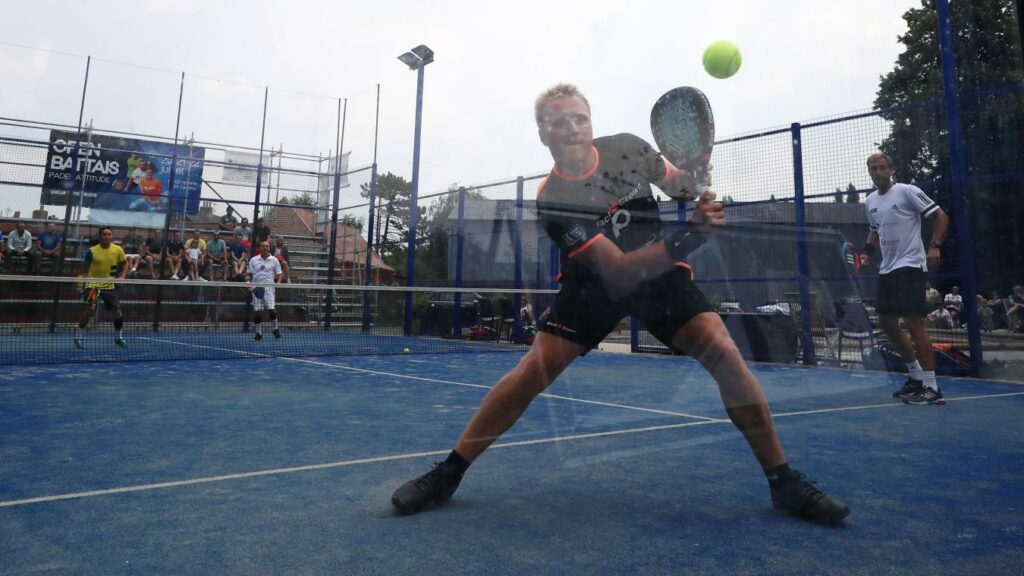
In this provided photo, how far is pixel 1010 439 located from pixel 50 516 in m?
4.65

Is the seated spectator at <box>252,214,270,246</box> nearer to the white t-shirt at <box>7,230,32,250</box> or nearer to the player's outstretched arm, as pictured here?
the white t-shirt at <box>7,230,32,250</box>

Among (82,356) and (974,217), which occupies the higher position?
(974,217)

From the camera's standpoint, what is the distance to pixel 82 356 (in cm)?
870

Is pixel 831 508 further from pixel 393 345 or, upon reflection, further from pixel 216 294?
pixel 216 294

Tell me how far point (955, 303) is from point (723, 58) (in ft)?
19.7

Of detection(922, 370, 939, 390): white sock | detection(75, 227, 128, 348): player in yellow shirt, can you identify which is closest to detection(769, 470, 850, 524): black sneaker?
detection(922, 370, 939, 390): white sock

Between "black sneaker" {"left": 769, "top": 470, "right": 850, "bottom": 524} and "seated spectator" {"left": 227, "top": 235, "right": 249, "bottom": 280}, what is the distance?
52.2 feet

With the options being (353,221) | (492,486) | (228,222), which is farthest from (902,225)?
(228,222)

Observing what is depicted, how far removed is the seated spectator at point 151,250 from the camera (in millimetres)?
16094

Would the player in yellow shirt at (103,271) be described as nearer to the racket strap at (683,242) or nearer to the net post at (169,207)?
the net post at (169,207)

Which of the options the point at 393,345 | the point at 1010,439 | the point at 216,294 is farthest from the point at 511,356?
the point at 216,294

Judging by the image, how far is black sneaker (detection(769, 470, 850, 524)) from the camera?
2303mm

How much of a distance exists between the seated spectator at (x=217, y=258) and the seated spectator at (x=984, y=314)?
48.5ft

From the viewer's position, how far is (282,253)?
16.8m
